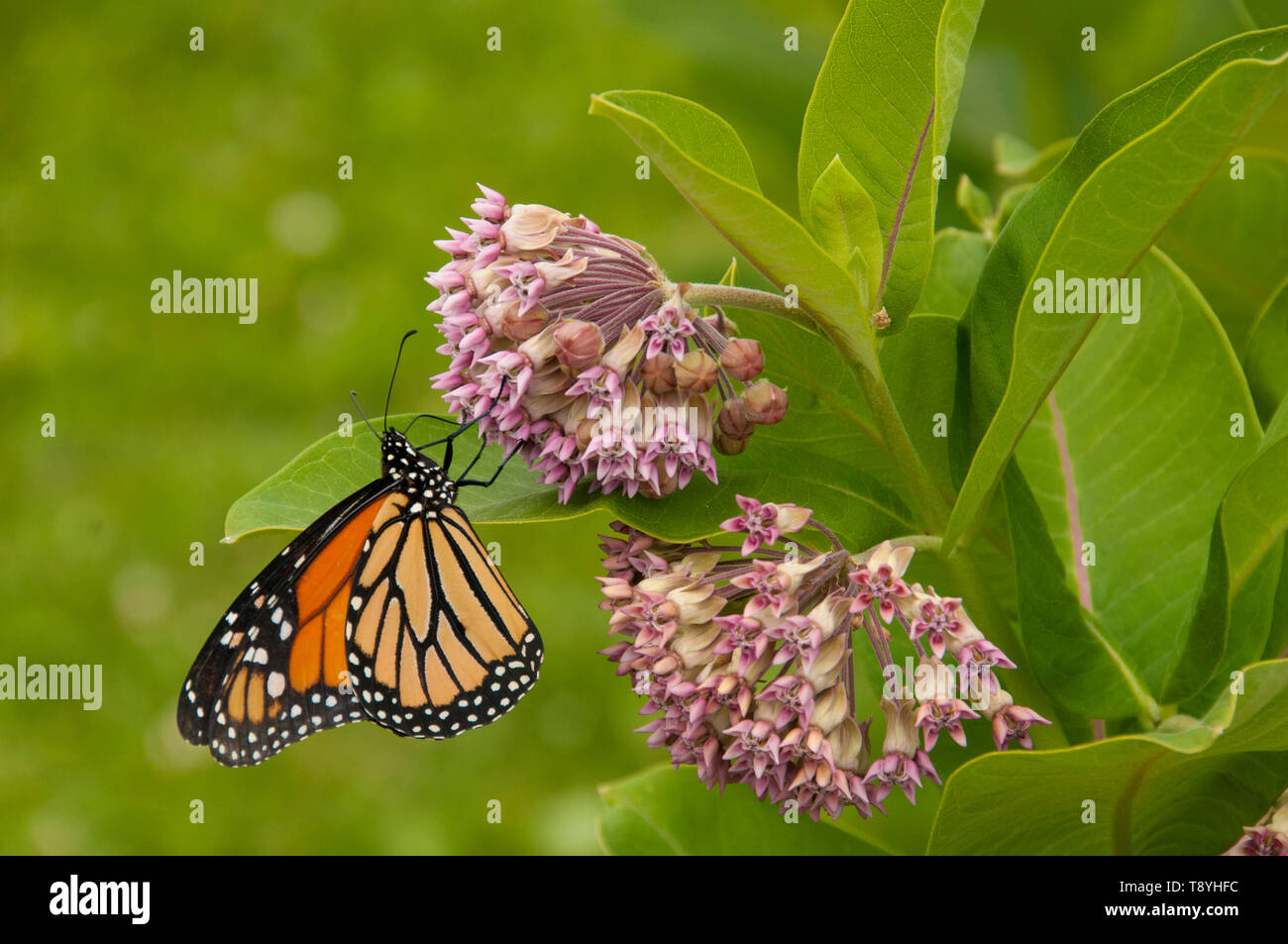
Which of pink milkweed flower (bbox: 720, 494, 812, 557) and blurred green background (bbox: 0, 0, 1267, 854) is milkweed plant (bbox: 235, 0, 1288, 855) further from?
blurred green background (bbox: 0, 0, 1267, 854)

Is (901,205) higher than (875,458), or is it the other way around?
(901,205)

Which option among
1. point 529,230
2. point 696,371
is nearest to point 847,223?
point 696,371

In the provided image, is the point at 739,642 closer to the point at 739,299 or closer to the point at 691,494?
the point at 691,494

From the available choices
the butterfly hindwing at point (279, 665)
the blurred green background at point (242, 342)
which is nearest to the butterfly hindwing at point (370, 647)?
the butterfly hindwing at point (279, 665)

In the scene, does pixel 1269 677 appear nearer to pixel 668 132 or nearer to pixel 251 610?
pixel 668 132

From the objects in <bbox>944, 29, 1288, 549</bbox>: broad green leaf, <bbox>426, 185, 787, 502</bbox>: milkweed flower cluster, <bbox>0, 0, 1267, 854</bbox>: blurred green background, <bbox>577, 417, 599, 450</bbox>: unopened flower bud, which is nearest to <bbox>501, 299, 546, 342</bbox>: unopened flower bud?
<bbox>426, 185, 787, 502</bbox>: milkweed flower cluster
